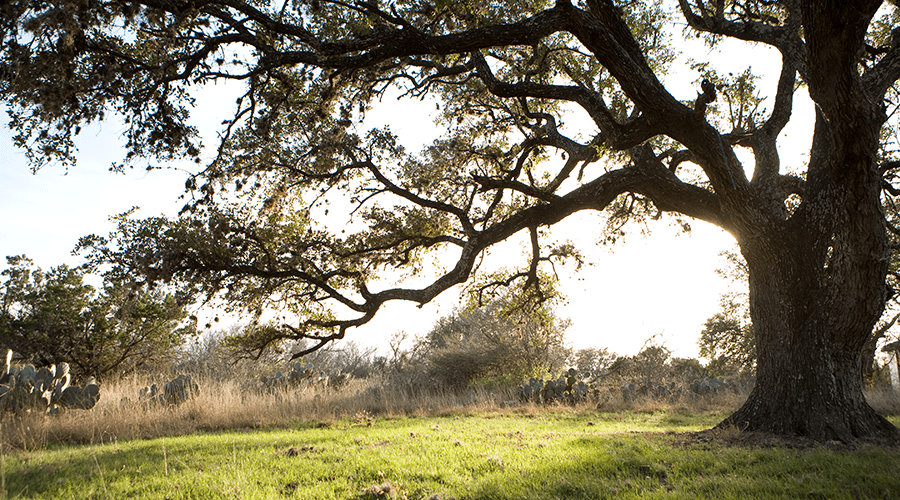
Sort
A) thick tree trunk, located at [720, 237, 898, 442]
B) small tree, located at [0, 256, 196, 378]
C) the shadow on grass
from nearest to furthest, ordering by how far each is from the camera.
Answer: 1. the shadow on grass
2. thick tree trunk, located at [720, 237, 898, 442]
3. small tree, located at [0, 256, 196, 378]

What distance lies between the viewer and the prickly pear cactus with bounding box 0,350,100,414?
723 centimetres

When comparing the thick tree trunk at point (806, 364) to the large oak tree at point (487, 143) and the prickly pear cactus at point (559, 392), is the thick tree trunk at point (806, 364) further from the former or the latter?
the prickly pear cactus at point (559, 392)

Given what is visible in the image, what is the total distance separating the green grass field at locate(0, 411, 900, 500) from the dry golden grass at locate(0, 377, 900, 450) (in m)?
1.03

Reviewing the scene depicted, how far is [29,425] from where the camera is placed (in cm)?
670

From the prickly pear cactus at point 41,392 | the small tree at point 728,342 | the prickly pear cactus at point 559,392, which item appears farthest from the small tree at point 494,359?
the prickly pear cactus at point 41,392

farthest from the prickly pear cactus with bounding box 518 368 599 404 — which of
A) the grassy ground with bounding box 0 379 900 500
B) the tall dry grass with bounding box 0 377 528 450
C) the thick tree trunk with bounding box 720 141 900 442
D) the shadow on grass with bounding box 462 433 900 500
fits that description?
the shadow on grass with bounding box 462 433 900 500

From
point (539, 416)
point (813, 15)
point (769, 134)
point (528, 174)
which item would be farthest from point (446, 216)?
point (813, 15)

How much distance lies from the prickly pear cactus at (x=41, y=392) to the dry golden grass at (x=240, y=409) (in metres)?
0.21

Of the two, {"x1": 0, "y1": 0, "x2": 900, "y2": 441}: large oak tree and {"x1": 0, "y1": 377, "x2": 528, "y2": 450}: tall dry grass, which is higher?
{"x1": 0, "y1": 0, "x2": 900, "y2": 441}: large oak tree

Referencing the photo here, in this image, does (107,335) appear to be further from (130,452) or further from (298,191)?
(130,452)

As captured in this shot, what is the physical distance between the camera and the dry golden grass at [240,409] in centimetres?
679

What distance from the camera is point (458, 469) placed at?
4.24 m

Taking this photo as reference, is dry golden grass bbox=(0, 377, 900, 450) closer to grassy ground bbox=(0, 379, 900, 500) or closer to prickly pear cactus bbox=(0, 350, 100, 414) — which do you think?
grassy ground bbox=(0, 379, 900, 500)

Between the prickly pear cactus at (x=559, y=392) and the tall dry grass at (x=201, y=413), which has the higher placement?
the tall dry grass at (x=201, y=413)
